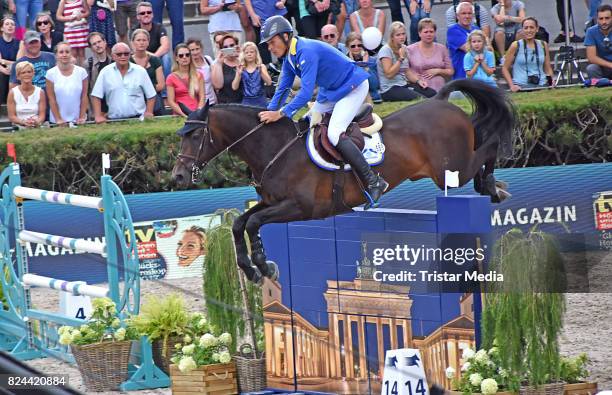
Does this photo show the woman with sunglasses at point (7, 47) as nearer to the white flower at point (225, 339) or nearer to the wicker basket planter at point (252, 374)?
the white flower at point (225, 339)

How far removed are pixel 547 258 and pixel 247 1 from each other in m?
8.71

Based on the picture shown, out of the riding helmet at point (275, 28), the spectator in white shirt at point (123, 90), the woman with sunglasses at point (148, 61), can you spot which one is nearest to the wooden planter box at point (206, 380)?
the riding helmet at point (275, 28)

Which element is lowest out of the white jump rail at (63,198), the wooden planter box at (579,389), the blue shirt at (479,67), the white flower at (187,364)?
the wooden planter box at (579,389)

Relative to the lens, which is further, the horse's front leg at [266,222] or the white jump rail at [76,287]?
the white jump rail at [76,287]

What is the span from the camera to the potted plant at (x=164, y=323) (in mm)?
8078

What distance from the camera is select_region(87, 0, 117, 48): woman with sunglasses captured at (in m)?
14.1

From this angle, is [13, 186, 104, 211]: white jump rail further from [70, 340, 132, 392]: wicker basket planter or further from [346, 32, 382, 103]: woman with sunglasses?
[346, 32, 382, 103]: woman with sunglasses

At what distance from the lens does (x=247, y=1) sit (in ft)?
46.9

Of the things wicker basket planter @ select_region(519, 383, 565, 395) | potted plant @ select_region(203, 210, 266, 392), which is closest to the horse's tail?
potted plant @ select_region(203, 210, 266, 392)

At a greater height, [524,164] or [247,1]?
[247,1]

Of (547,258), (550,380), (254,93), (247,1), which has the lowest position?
(550,380)

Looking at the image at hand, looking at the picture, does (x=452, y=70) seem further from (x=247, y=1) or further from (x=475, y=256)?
(x=475, y=256)

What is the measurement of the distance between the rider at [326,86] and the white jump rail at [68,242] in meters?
1.58

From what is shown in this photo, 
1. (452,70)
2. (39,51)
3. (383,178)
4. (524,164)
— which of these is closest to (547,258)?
(383,178)
